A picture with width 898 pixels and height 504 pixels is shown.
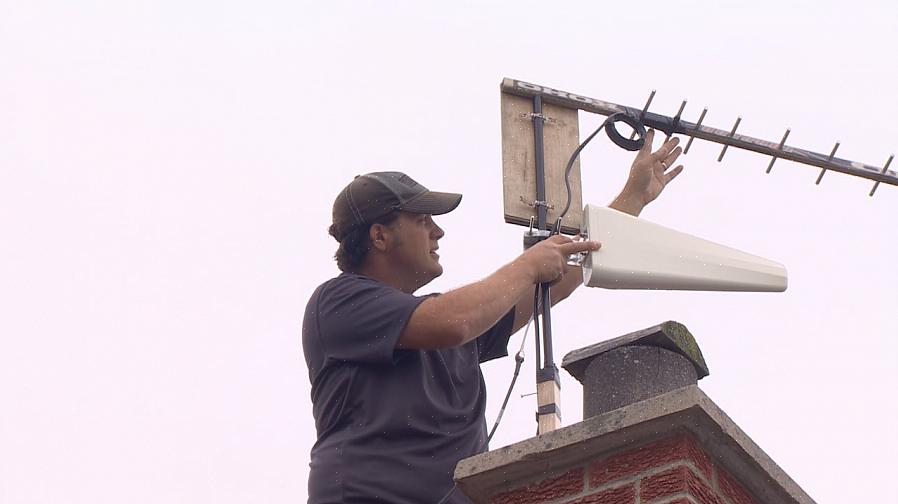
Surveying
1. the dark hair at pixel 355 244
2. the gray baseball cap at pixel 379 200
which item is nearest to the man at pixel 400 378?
the dark hair at pixel 355 244

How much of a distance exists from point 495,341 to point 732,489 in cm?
138

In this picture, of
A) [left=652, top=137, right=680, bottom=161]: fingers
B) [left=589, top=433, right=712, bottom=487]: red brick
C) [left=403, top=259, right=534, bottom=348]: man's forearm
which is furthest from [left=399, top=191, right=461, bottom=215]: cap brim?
[left=589, top=433, right=712, bottom=487]: red brick

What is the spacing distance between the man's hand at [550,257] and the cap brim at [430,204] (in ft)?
1.55

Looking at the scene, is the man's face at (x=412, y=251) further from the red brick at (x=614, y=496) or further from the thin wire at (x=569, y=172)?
the red brick at (x=614, y=496)

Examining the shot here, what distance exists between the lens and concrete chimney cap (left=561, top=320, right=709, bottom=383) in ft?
14.2

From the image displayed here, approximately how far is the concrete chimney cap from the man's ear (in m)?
0.82

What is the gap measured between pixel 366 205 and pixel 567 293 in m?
0.92

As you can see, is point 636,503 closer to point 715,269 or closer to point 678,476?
point 678,476

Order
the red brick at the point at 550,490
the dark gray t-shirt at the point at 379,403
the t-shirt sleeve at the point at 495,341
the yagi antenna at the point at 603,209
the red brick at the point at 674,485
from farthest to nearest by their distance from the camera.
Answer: the t-shirt sleeve at the point at 495,341 → the yagi antenna at the point at 603,209 → the dark gray t-shirt at the point at 379,403 → the red brick at the point at 550,490 → the red brick at the point at 674,485

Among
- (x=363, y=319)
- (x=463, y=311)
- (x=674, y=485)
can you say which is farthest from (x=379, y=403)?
(x=674, y=485)

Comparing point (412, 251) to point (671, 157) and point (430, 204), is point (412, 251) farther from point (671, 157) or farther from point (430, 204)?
point (671, 157)

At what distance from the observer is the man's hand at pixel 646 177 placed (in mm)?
5465

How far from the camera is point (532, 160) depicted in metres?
5.11

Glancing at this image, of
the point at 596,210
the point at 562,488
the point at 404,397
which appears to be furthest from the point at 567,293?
the point at 562,488
